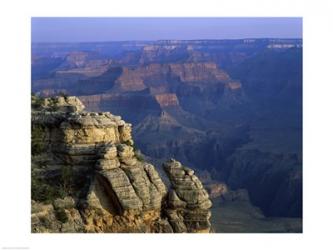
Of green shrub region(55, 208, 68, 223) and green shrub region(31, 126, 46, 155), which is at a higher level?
green shrub region(31, 126, 46, 155)

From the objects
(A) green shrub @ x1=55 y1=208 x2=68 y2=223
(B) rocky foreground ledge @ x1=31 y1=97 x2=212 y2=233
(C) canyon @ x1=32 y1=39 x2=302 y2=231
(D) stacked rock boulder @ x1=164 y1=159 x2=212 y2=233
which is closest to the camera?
(A) green shrub @ x1=55 y1=208 x2=68 y2=223

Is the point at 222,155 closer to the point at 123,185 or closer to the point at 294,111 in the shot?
the point at 294,111

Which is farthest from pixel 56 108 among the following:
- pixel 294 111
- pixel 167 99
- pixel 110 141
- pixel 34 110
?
pixel 167 99

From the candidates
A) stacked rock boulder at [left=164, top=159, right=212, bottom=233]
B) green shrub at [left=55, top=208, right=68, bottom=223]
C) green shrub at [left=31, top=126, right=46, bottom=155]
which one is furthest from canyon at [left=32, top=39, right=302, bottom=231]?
green shrub at [left=55, top=208, right=68, bottom=223]

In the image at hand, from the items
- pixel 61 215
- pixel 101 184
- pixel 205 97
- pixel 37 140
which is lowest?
pixel 61 215

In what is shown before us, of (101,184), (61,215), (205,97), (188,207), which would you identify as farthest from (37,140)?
(205,97)

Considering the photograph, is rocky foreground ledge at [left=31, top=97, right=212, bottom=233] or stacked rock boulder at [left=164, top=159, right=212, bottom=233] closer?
rocky foreground ledge at [left=31, top=97, right=212, bottom=233]

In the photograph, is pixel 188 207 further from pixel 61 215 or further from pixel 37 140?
pixel 37 140

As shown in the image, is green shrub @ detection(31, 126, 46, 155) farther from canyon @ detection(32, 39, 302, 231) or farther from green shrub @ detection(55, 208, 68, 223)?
canyon @ detection(32, 39, 302, 231)
